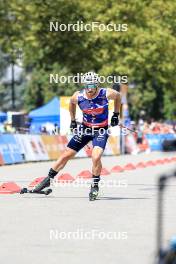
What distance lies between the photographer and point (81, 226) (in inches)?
365

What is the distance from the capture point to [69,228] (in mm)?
9094

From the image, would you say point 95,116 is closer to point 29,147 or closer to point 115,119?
point 115,119

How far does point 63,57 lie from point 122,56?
3432 mm

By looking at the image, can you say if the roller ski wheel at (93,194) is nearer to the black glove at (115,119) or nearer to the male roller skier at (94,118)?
the male roller skier at (94,118)

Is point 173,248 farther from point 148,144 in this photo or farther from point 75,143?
point 148,144

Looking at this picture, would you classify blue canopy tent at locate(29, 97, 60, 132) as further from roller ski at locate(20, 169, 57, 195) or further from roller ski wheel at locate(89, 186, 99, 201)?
roller ski wheel at locate(89, 186, 99, 201)

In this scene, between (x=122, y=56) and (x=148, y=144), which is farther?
(x=122, y=56)

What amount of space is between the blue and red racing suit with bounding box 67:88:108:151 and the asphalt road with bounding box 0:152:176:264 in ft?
2.92

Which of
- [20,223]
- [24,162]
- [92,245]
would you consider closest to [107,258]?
[92,245]

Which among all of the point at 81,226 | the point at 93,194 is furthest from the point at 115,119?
the point at 81,226

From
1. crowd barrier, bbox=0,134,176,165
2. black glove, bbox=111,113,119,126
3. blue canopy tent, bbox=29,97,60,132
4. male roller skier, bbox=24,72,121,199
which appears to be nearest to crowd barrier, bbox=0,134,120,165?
crowd barrier, bbox=0,134,176,165

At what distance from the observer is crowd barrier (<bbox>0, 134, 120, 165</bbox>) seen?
25.9 meters

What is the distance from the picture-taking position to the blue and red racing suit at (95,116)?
41.5 ft

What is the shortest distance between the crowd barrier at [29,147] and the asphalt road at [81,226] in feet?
35.9
